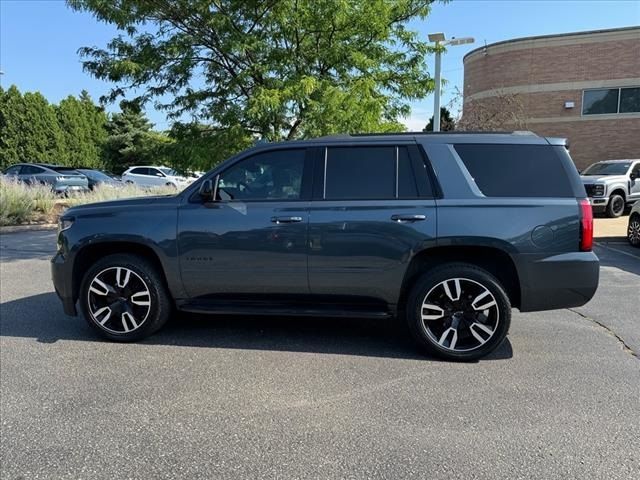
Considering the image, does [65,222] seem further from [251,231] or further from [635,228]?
[635,228]

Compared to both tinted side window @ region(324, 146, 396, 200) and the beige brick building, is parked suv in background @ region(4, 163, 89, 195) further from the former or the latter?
the beige brick building

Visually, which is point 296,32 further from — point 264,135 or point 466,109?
point 466,109

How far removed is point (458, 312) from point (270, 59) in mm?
6291

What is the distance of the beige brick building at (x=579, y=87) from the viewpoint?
22453 mm

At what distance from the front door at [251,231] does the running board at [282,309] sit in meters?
0.09

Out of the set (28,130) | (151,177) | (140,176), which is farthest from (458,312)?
(28,130)

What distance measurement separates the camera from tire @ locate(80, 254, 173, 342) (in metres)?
4.60

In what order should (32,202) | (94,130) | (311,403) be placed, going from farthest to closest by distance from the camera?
(94,130), (32,202), (311,403)

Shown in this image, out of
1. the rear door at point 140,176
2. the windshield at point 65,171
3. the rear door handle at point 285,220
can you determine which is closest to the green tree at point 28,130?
the rear door at point 140,176

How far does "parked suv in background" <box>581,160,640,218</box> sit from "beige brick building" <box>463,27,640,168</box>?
7.56 m

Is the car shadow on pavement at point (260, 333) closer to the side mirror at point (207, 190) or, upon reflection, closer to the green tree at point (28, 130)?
the side mirror at point (207, 190)

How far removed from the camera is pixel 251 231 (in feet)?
14.4

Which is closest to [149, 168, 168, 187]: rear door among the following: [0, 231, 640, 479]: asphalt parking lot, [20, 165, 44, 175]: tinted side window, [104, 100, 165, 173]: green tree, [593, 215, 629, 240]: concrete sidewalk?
[20, 165, 44, 175]: tinted side window

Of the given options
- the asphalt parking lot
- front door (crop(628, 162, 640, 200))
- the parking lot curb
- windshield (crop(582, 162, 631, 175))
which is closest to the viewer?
the asphalt parking lot
